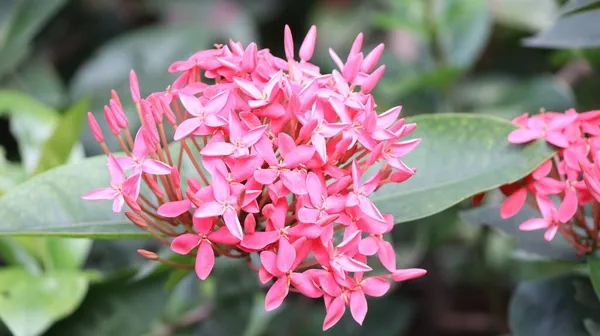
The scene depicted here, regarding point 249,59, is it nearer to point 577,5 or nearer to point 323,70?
point 577,5

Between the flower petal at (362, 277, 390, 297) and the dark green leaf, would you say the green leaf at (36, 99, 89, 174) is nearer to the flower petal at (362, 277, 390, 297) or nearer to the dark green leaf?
the flower petal at (362, 277, 390, 297)

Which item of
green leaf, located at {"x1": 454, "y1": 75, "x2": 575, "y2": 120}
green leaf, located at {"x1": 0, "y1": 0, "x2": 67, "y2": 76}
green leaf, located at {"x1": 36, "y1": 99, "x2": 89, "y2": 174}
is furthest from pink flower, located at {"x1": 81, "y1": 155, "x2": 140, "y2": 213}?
green leaf, located at {"x1": 454, "y1": 75, "x2": 575, "y2": 120}

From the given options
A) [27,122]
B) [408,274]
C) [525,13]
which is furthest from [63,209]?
[525,13]

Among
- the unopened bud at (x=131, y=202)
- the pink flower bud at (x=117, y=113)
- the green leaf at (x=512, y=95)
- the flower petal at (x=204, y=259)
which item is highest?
the pink flower bud at (x=117, y=113)

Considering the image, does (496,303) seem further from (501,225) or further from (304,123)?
(304,123)

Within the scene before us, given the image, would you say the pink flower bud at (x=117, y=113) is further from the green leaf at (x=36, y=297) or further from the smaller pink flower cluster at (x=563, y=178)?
the smaller pink flower cluster at (x=563, y=178)

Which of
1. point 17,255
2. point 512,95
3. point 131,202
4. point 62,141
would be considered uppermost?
point 131,202

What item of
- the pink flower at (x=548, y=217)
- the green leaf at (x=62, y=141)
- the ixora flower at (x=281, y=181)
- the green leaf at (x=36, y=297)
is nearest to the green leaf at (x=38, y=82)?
the green leaf at (x=62, y=141)
